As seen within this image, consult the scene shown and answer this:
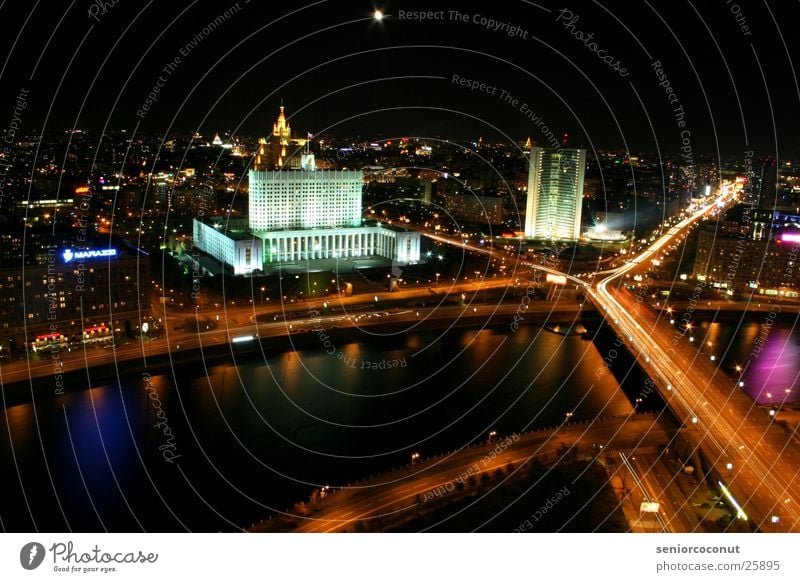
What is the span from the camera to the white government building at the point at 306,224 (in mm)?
10562

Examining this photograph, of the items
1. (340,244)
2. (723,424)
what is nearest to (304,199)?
(340,244)

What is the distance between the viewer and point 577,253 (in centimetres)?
1334

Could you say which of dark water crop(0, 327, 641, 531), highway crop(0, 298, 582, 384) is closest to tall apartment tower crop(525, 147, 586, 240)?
highway crop(0, 298, 582, 384)

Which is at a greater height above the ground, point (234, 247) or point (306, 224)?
point (306, 224)

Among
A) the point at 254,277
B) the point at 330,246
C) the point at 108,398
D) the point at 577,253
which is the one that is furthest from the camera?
the point at 577,253

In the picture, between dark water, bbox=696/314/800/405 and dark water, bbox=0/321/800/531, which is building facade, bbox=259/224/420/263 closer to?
dark water, bbox=0/321/800/531

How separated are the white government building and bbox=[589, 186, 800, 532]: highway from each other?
4.52 meters

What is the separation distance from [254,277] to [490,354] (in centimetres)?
371

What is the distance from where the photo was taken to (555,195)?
14641 millimetres

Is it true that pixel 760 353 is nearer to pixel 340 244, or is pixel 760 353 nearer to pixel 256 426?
pixel 256 426

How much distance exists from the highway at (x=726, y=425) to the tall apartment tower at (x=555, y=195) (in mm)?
6792

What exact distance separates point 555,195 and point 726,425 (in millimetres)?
10632

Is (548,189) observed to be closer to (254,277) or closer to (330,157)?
(330,157)

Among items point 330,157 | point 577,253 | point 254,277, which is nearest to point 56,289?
point 254,277
